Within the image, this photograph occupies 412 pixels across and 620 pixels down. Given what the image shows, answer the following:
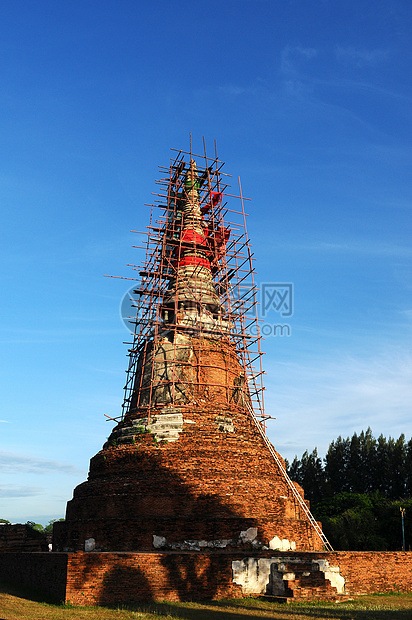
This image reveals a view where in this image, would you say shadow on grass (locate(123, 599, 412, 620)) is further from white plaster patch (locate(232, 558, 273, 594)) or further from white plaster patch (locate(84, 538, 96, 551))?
white plaster patch (locate(84, 538, 96, 551))

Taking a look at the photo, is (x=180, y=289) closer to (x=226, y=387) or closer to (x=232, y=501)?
(x=226, y=387)

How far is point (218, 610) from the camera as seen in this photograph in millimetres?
13305

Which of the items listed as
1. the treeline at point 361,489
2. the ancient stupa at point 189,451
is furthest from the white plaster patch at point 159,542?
the treeline at point 361,489

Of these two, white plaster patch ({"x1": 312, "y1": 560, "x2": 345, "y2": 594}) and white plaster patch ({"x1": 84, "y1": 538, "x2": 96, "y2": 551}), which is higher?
white plaster patch ({"x1": 84, "y1": 538, "x2": 96, "y2": 551})

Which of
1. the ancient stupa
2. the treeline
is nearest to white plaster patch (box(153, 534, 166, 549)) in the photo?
the ancient stupa

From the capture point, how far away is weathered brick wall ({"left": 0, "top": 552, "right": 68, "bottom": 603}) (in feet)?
46.9

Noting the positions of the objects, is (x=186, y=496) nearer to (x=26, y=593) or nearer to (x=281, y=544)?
(x=281, y=544)

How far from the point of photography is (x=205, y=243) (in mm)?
28766

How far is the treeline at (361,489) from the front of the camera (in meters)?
37.1

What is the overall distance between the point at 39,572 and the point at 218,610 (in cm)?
568

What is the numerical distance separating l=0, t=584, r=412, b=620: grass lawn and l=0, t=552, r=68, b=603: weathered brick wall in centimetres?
40

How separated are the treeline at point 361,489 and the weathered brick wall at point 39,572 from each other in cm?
2485

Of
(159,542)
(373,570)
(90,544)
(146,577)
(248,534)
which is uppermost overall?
(248,534)

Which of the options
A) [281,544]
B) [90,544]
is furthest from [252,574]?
[90,544]
